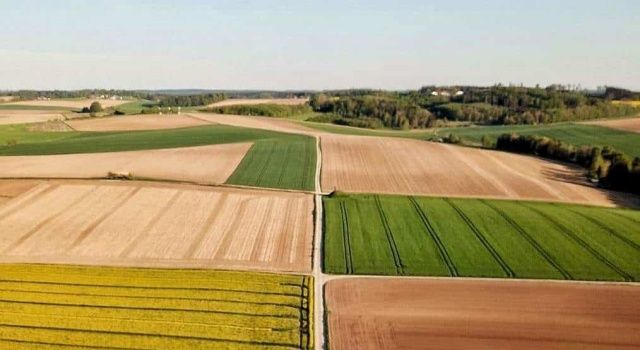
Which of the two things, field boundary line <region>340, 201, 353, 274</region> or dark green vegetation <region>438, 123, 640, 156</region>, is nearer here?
field boundary line <region>340, 201, 353, 274</region>

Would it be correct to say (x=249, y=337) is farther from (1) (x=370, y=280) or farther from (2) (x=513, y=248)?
(2) (x=513, y=248)

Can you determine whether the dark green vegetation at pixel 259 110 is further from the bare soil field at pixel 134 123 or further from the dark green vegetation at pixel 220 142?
the dark green vegetation at pixel 220 142

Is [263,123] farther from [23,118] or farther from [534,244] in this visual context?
[534,244]

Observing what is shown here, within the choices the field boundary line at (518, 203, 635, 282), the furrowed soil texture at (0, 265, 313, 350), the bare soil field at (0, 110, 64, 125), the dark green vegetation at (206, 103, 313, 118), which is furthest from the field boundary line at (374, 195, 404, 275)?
the dark green vegetation at (206, 103, 313, 118)

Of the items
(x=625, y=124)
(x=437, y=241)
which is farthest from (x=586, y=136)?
(x=437, y=241)

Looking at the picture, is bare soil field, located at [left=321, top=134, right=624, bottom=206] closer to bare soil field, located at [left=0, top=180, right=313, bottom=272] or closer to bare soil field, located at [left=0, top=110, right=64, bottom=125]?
bare soil field, located at [left=0, top=180, right=313, bottom=272]

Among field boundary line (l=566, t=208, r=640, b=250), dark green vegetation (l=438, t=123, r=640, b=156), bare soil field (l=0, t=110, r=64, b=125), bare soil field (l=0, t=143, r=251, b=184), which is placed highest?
dark green vegetation (l=438, t=123, r=640, b=156)

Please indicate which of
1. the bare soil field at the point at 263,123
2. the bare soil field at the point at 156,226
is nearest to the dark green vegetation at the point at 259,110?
the bare soil field at the point at 263,123

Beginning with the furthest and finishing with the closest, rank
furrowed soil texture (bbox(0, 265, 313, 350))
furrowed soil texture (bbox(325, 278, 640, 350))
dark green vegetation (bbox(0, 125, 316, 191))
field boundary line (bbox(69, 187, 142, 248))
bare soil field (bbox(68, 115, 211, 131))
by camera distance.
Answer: bare soil field (bbox(68, 115, 211, 131)) < dark green vegetation (bbox(0, 125, 316, 191)) < field boundary line (bbox(69, 187, 142, 248)) < furrowed soil texture (bbox(325, 278, 640, 350)) < furrowed soil texture (bbox(0, 265, 313, 350))
